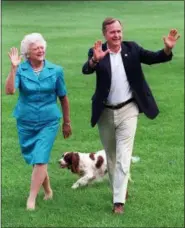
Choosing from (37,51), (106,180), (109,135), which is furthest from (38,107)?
(106,180)

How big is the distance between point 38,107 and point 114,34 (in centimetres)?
113

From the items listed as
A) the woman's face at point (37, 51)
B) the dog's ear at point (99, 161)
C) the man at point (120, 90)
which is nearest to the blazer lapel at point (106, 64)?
the man at point (120, 90)

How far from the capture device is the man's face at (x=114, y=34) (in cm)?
745

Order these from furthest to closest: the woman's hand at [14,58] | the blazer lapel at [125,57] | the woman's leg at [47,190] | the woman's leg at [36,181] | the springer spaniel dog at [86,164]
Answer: the springer spaniel dog at [86,164] → the woman's leg at [47,190] → the woman's leg at [36,181] → the blazer lapel at [125,57] → the woman's hand at [14,58]

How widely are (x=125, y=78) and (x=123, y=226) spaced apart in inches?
59.8

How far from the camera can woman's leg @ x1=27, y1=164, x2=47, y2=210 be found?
25.5 ft

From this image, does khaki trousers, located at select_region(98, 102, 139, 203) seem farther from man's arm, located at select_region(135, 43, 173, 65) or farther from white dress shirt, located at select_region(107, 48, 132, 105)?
man's arm, located at select_region(135, 43, 173, 65)

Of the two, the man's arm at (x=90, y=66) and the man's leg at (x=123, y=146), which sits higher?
the man's arm at (x=90, y=66)

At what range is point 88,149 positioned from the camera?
1060 centimetres

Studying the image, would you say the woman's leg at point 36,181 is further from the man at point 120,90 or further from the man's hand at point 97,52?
the man's hand at point 97,52

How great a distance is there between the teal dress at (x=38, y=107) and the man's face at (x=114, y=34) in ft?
2.20

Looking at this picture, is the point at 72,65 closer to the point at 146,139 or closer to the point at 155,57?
the point at 146,139

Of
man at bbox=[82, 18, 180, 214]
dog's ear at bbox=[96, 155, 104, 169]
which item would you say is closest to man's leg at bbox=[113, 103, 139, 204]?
man at bbox=[82, 18, 180, 214]

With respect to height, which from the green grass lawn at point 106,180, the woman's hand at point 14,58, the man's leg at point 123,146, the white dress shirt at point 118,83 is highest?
the woman's hand at point 14,58
